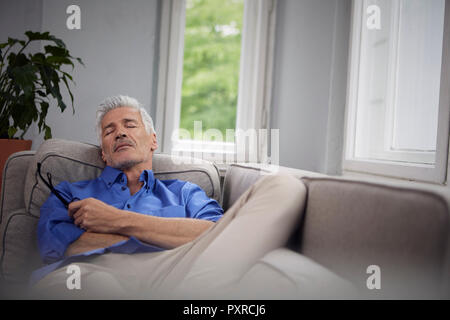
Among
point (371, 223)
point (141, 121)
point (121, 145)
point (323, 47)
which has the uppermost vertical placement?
point (323, 47)

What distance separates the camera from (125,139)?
1.54 m

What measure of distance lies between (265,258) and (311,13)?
1858 mm

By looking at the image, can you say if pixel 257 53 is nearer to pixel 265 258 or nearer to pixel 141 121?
pixel 141 121

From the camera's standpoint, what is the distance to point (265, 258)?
2.86ft

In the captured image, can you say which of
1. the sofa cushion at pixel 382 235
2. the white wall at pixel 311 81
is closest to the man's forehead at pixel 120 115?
the sofa cushion at pixel 382 235

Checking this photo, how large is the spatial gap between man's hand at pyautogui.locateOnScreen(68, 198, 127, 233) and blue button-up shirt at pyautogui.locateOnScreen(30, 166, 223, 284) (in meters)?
0.05

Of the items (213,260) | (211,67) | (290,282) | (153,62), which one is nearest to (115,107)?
(153,62)

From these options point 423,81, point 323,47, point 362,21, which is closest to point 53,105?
point 323,47

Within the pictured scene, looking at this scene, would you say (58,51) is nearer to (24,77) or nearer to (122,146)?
(24,77)

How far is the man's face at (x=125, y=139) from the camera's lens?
1.51 m

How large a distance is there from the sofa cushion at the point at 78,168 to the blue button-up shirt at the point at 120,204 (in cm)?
7

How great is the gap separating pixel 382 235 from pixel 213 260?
373 mm

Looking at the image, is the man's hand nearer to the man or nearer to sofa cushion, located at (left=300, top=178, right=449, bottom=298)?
the man

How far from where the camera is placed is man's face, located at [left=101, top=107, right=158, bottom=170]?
1513 mm
